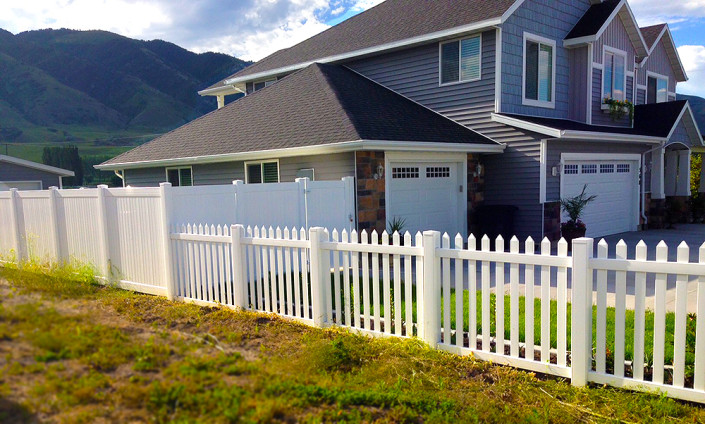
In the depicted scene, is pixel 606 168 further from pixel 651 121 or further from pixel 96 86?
pixel 96 86

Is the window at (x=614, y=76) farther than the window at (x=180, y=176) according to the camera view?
Yes

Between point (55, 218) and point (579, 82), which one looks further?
point (579, 82)

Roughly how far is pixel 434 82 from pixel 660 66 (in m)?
13.2

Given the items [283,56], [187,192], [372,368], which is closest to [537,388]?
[372,368]

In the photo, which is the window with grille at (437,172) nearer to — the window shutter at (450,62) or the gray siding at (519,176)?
the gray siding at (519,176)

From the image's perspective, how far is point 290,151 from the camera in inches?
439

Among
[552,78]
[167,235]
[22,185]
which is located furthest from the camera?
[22,185]

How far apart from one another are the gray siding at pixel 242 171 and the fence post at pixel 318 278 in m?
4.90

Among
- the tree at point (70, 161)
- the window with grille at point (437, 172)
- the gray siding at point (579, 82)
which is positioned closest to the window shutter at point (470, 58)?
the window with grille at point (437, 172)

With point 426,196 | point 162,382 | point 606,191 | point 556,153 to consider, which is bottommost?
point 162,382

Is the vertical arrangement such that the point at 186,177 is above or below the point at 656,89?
below

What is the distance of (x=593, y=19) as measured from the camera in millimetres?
14711

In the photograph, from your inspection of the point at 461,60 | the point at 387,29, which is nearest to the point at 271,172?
the point at 461,60

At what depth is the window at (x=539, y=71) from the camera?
13500 millimetres
